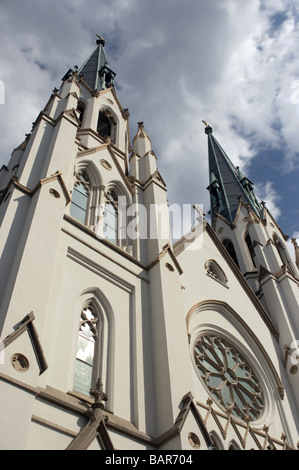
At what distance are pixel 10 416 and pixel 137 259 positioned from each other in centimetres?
589

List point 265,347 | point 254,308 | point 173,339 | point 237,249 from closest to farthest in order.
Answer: point 173,339
point 265,347
point 254,308
point 237,249

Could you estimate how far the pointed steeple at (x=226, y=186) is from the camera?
25000 millimetres

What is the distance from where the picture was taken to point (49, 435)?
6.11 metres

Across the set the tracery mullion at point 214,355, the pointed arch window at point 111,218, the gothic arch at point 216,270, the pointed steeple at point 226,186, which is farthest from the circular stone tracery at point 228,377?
the pointed steeple at point 226,186

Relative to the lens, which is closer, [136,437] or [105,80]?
[136,437]

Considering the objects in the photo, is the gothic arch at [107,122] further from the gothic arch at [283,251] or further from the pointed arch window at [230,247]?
the gothic arch at [283,251]

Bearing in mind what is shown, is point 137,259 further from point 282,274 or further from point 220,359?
point 282,274


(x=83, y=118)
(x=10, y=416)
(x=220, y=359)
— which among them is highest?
(x=83, y=118)

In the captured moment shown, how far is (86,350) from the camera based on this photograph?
27.0 ft

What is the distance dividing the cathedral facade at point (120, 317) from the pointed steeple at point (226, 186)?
8125 millimetres

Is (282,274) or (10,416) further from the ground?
(282,274)

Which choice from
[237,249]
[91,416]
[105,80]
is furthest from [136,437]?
[105,80]

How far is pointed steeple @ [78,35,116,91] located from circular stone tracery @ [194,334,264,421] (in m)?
12.2

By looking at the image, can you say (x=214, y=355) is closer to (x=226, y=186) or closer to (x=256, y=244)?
(x=256, y=244)
